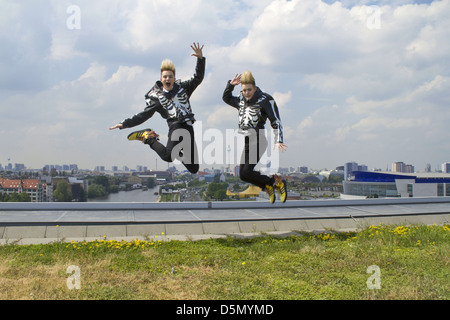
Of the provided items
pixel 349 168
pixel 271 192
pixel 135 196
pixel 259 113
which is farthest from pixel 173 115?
pixel 349 168

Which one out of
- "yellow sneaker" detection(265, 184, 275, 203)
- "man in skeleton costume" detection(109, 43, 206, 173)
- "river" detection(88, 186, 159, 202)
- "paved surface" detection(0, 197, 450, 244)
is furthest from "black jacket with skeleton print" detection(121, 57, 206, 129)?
"river" detection(88, 186, 159, 202)

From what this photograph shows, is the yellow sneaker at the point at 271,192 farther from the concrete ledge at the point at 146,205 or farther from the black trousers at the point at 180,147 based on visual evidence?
the concrete ledge at the point at 146,205

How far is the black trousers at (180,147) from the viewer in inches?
245

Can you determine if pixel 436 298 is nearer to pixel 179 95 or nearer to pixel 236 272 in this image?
pixel 236 272

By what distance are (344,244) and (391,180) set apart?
55669 millimetres

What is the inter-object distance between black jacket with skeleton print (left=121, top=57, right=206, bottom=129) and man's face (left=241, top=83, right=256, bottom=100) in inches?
38.3

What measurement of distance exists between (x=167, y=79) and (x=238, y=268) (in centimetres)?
374

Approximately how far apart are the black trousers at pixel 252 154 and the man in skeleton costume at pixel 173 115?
4.17ft

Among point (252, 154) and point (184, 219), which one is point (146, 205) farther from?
point (252, 154)

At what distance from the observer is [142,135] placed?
21.1 feet

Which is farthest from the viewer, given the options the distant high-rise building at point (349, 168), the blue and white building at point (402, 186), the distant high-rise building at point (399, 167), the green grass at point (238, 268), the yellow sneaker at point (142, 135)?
the distant high-rise building at point (399, 167)

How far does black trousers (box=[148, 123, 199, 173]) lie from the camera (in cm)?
621

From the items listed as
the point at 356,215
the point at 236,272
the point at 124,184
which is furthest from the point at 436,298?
the point at 124,184

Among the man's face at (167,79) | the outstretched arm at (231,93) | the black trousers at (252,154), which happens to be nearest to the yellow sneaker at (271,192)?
the black trousers at (252,154)
